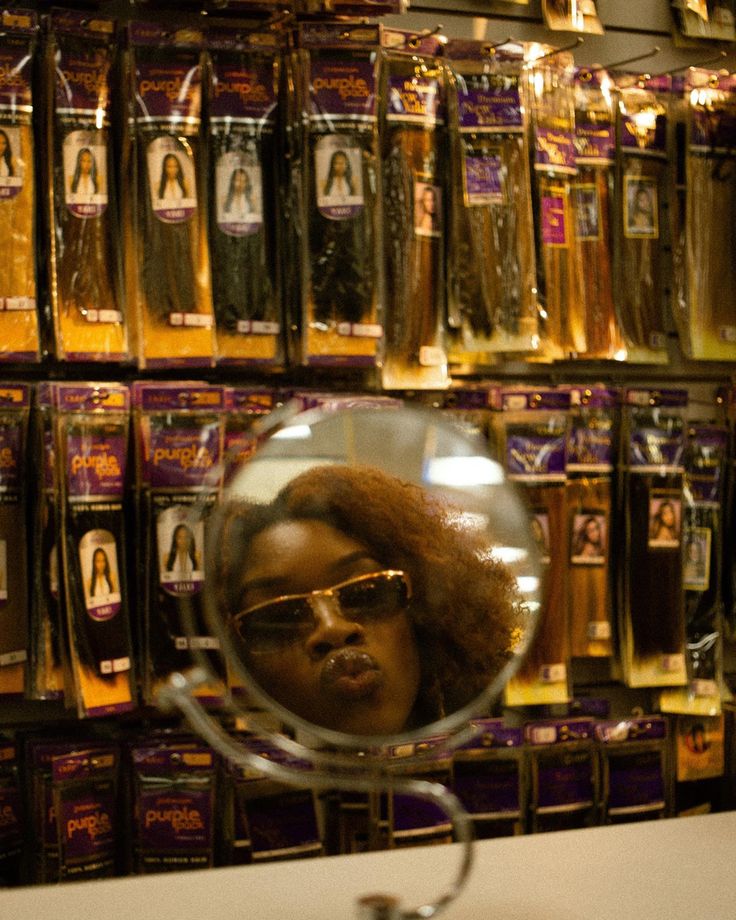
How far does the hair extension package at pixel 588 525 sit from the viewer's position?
256cm

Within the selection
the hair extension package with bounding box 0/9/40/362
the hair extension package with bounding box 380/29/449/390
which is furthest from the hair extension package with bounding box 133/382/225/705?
the hair extension package with bounding box 380/29/449/390

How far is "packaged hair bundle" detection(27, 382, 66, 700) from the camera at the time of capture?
212 cm

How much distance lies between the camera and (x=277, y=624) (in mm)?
1133

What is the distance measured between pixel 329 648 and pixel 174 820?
1.23 m

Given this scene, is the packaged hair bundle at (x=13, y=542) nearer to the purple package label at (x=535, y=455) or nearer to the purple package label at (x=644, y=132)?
the purple package label at (x=535, y=455)

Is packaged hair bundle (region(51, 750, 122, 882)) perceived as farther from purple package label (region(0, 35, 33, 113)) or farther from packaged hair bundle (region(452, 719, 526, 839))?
purple package label (region(0, 35, 33, 113))

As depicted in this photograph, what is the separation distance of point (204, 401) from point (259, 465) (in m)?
1.10

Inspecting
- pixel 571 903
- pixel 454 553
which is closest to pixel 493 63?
pixel 454 553

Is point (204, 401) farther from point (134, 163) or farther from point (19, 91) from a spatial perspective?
point (19, 91)

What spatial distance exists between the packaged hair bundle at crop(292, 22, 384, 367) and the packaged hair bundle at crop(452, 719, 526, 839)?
843 mm

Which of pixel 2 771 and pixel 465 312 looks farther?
pixel 465 312

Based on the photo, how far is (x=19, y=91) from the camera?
83.6 inches

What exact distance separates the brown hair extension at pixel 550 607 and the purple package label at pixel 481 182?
1.98 feet

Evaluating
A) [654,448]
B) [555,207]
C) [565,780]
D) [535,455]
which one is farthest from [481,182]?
[565,780]
